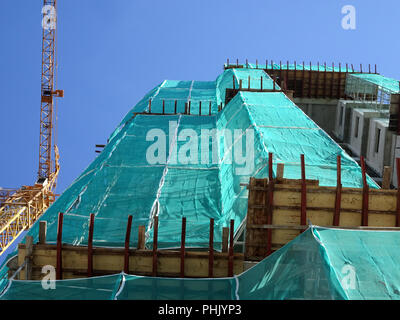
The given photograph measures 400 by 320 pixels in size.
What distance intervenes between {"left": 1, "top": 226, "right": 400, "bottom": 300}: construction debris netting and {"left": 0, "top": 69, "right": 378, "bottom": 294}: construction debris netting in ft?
8.96

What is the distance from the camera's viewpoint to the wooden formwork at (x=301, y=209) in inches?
498

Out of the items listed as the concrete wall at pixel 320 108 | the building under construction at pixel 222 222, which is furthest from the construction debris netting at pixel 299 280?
the concrete wall at pixel 320 108

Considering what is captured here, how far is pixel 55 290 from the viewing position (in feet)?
35.9

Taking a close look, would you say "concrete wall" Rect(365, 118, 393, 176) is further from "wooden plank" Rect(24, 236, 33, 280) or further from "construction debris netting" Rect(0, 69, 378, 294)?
"wooden plank" Rect(24, 236, 33, 280)

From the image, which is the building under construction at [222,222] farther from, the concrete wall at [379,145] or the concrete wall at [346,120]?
the concrete wall at [346,120]

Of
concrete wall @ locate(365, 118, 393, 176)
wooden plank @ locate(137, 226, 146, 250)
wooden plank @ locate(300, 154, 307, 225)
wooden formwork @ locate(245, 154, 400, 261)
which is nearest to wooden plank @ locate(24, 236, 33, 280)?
wooden plank @ locate(137, 226, 146, 250)

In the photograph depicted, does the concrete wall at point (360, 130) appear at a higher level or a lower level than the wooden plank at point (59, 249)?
higher

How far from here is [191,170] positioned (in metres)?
18.8

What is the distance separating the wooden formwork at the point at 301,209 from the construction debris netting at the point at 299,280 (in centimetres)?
183

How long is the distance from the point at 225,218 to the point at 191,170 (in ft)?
12.5

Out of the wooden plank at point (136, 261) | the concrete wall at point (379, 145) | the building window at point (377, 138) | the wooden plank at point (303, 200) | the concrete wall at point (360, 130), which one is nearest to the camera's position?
the wooden plank at point (303, 200)

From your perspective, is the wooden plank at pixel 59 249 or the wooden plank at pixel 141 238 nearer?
the wooden plank at pixel 59 249
